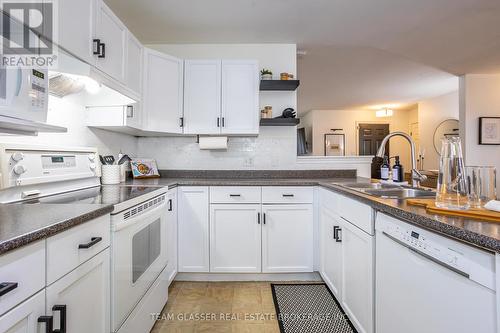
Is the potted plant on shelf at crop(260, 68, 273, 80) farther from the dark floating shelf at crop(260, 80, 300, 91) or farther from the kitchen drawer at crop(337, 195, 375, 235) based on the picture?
the kitchen drawer at crop(337, 195, 375, 235)

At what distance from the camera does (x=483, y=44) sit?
2.91m

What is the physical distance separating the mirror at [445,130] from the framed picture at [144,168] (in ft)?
A: 17.8

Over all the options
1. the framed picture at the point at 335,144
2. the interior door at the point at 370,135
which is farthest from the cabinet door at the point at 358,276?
the interior door at the point at 370,135

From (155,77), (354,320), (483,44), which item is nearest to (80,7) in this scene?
(155,77)

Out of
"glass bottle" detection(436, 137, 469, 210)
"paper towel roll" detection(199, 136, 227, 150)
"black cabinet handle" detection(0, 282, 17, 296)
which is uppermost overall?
"paper towel roll" detection(199, 136, 227, 150)

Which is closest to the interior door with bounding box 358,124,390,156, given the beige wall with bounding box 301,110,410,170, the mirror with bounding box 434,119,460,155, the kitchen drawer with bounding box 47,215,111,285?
the beige wall with bounding box 301,110,410,170

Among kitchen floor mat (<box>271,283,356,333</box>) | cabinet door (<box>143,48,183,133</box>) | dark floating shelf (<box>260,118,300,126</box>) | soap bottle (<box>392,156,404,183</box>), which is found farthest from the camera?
dark floating shelf (<box>260,118,300,126</box>)

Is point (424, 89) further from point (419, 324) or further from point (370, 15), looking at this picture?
point (419, 324)

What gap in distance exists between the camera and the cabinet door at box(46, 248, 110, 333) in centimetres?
82

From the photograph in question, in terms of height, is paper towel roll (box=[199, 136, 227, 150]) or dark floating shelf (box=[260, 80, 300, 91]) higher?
dark floating shelf (box=[260, 80, 300, 91])

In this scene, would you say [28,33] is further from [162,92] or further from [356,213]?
[356,213]

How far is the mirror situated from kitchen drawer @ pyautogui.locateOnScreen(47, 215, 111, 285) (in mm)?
6086

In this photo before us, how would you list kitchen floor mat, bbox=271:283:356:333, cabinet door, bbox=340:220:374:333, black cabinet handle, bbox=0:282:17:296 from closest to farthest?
black cabinet handle, bbox=0:282:17:296, cabinet door, bbox=340:220:374:333, kitchen floor mat, bbox=271:283:356:333

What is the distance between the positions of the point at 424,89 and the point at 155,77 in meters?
5.17
